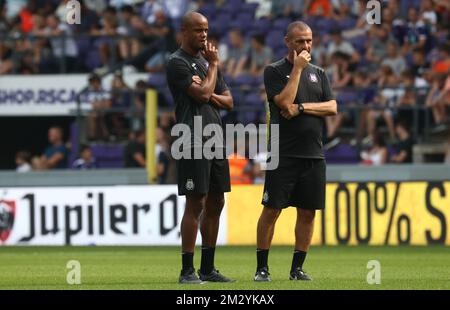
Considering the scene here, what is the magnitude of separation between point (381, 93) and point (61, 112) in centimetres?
662

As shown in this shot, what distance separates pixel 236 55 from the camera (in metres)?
24.4

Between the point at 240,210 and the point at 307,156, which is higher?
the point at 307,156

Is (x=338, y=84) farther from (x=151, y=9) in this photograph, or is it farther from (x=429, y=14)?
(x=151, y=9)

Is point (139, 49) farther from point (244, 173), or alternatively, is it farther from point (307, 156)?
point (307, 156)

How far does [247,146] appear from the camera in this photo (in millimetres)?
21656

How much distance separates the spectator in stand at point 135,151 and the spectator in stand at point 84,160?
632 mm

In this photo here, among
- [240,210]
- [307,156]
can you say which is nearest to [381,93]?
[240,210]

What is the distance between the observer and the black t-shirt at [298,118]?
38.4ft

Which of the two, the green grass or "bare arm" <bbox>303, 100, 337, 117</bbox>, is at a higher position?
"bare arm" <bbox>303, 100, 337, 117</bbox>

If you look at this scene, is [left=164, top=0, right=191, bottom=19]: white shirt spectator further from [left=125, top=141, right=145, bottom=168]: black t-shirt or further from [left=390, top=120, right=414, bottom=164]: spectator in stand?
[left=390, top=120, right=414, bottom=164]: spectator in stand

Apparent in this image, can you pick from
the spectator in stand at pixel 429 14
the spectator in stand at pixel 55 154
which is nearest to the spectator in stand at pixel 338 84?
the spectator in stand at pixel 429 14

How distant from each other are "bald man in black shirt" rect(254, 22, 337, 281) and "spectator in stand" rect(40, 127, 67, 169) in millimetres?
12187

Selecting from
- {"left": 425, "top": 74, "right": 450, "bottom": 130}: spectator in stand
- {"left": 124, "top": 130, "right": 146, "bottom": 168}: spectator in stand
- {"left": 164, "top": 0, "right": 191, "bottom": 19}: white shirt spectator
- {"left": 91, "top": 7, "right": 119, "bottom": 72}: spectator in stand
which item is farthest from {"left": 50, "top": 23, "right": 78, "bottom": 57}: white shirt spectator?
{"left": 425, "top": 74, "right": 450, "bottom": 130}: spectator in stand

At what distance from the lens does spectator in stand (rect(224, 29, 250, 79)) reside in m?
24.0
